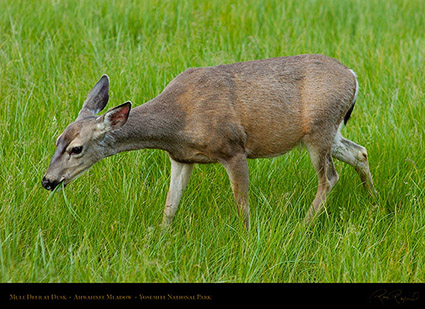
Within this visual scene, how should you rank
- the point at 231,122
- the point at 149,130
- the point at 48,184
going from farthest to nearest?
the point at 231,122 → the point at 149,130 → the point at 48,184

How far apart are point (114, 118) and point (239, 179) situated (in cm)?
111

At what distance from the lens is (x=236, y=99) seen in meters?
5.62

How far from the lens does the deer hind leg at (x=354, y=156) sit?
20.2ft

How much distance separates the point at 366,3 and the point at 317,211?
5203 millimetres

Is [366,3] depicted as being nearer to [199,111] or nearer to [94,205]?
[199,111]

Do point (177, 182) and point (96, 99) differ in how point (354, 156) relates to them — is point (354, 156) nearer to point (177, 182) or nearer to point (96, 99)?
point (177, 182)

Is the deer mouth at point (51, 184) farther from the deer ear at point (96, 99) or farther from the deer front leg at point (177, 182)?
the deer front leg at point (177, 182)

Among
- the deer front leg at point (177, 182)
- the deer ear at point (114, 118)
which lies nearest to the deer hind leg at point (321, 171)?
the deer front leg at point (177, 182)

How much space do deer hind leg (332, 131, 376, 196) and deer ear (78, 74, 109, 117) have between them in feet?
6.85

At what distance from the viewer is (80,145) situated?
506 cm
